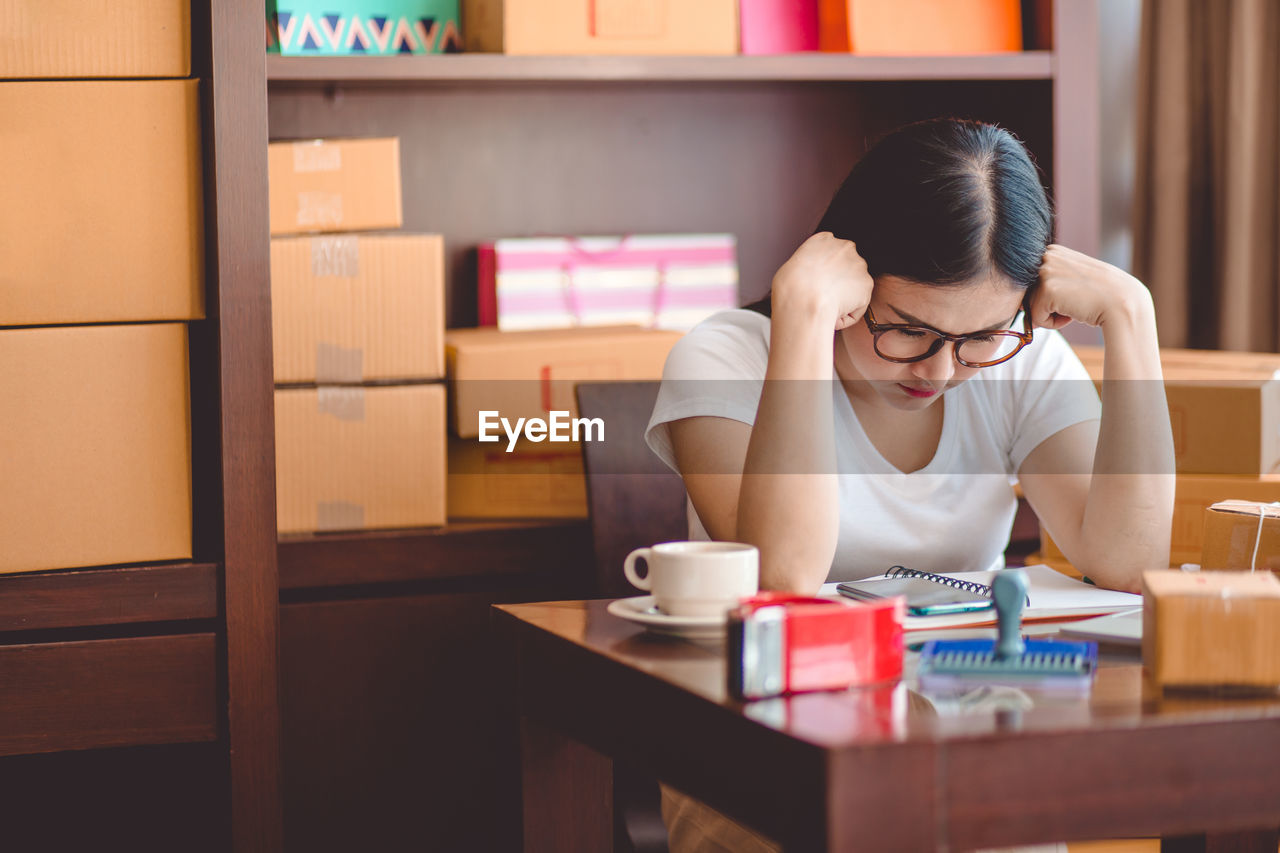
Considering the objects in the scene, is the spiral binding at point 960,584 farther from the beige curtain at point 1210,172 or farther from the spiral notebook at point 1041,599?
the beige curtain at point 1210,172

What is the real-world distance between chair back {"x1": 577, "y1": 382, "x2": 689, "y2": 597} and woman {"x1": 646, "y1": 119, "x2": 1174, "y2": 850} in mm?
168

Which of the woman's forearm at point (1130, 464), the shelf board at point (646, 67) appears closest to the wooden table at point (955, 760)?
the woman's forearm at point (1130, 464)

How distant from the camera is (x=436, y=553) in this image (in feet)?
5.76

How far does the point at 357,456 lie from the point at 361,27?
2.04 feet

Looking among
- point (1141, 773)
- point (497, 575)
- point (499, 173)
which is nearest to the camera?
point (1141, 773)

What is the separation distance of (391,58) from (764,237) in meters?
0.74

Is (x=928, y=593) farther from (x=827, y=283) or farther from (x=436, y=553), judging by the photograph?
(x=436, y=553)

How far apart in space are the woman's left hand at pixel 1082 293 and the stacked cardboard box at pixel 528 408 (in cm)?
65

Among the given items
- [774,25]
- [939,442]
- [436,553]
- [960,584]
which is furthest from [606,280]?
[960,584]

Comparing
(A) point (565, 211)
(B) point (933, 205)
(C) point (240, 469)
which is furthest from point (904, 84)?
(C) point (240, 469)

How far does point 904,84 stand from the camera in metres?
2.26

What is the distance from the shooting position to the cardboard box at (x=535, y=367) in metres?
1.77

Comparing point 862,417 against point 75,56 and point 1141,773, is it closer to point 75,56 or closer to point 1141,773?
point 1141,773

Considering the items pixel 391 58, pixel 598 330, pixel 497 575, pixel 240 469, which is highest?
pixel 391 58
